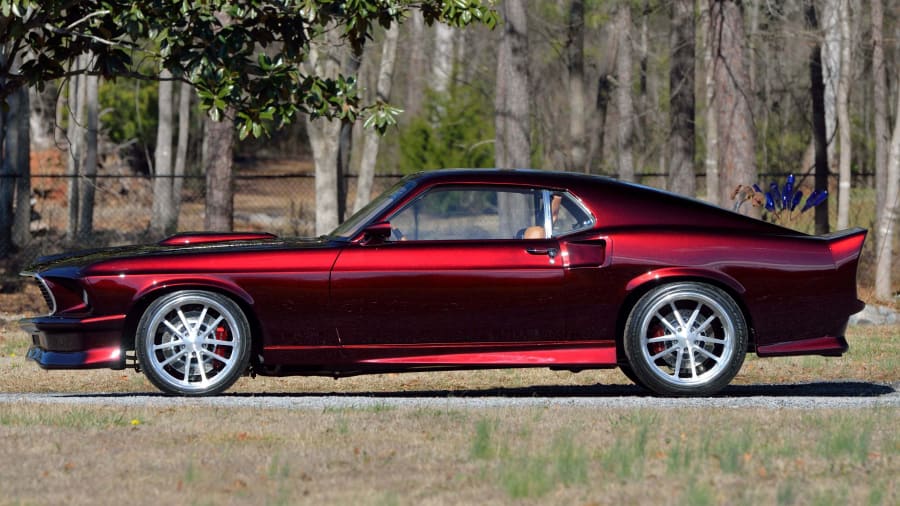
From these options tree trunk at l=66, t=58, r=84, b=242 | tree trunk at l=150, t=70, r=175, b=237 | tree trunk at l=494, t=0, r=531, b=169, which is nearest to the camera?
tree trunk at l=494, t=0, r=531, b=169

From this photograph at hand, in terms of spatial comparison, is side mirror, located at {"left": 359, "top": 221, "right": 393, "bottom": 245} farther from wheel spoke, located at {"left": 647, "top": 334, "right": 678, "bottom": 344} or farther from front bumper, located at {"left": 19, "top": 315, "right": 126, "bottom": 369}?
wheel spoke, located at {"left": 647, "top": 334, "right": 678, "bottom": 344}

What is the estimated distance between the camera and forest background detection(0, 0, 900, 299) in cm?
1443

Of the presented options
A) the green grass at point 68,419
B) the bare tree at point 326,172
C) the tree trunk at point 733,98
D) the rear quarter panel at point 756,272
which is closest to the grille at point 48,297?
the green grass at point 68,419

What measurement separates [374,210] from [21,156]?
18894mm

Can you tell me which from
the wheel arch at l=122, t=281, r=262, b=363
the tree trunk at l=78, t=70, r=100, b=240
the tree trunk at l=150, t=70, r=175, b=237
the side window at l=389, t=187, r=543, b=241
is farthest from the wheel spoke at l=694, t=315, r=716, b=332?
the tree trunk at l=150, t=70, r=175, b=237

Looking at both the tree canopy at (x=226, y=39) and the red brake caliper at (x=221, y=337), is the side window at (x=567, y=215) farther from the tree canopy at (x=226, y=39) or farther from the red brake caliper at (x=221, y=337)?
the tree canopy at (x=226, y=39)

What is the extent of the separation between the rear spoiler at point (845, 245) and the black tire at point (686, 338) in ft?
2.38

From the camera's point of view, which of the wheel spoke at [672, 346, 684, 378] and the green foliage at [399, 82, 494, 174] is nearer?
the wheel spoke at [672, 346, 684, 378]

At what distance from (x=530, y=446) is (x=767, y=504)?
1487mm

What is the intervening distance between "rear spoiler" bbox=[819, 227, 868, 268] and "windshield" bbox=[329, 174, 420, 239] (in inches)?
105

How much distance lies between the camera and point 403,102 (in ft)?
190

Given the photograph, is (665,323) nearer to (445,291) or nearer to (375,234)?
(445,291)

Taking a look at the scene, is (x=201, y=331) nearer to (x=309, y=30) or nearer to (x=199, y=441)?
(x=199, y=441)

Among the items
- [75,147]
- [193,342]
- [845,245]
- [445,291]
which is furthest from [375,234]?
[75,147]
